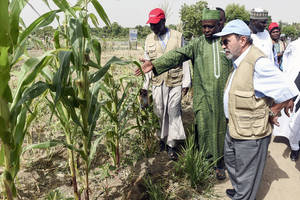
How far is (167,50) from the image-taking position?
270 centimetres

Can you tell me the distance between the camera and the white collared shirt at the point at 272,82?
1602 millimetres

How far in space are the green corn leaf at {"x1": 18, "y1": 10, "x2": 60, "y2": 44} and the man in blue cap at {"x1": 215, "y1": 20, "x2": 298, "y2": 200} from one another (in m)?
1.23

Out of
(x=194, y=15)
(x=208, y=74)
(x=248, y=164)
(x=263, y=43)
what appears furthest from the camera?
(x=194, y=15)

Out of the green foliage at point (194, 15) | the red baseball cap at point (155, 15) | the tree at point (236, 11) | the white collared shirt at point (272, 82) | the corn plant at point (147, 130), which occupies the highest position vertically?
the tree at point (236, 11)

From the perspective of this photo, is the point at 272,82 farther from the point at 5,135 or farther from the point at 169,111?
the point at 5,135

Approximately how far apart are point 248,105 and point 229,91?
185 mm

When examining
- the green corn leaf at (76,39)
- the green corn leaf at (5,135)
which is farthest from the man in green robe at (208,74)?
the green corn leaf at (5,135)

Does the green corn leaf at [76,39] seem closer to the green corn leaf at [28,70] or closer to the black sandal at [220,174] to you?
the green corn leaf at [28,70]

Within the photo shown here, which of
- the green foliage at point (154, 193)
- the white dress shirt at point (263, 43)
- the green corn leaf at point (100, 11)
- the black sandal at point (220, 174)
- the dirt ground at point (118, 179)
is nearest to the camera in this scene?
the green corn leaf at point (100, 11)

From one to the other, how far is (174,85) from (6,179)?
6.45ft

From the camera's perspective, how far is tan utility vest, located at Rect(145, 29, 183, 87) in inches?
106

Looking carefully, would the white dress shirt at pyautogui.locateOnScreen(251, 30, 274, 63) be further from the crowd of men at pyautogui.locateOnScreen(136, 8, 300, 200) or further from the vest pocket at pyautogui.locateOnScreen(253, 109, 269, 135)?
the vest pocket at pyautogui.locateOnScreen(253, 109, 269, 135)

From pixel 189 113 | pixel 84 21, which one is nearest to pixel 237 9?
pixel 189 113

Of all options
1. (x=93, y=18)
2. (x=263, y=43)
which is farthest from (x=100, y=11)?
(x=263, y=43)
